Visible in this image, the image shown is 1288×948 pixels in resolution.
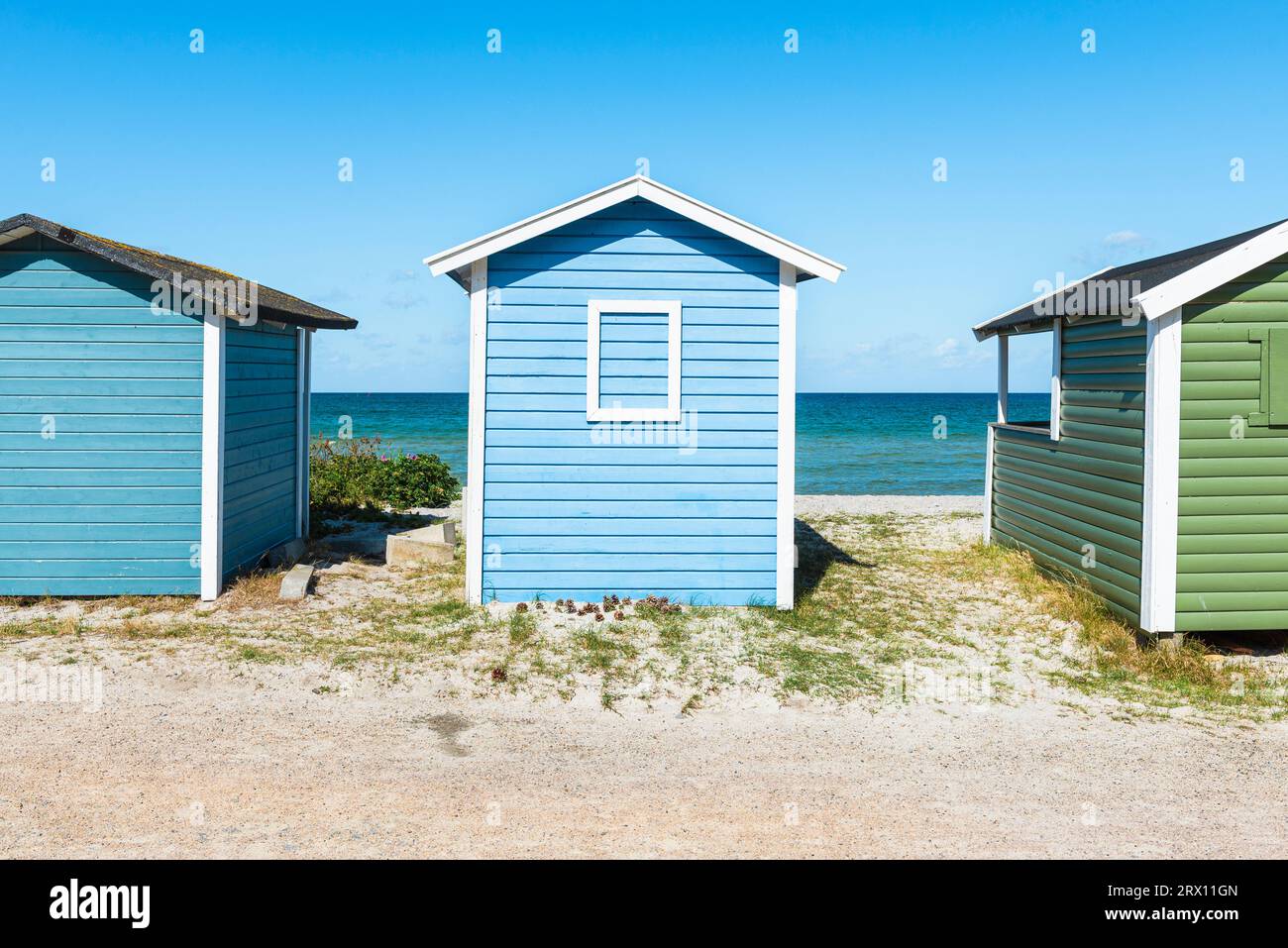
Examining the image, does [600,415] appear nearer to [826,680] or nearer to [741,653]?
[741,653]

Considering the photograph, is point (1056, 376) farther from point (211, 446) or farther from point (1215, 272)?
point (211, 446)

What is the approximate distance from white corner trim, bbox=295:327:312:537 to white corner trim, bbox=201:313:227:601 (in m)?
3.21

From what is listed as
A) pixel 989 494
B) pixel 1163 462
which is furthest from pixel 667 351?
pixel 989 494

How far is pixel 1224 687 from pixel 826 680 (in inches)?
136

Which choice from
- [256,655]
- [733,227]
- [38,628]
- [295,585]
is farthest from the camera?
[295,585]

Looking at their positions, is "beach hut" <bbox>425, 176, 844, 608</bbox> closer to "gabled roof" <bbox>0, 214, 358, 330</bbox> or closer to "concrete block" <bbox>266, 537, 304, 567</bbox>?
"gabled roof" <bbox>0, 214, 358, 330</bbox>

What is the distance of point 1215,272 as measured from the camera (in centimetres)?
880

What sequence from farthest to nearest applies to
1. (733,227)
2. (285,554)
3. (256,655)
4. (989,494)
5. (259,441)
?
(989,494) → (285,554) → (259,441) → (733,227) → (256,655)

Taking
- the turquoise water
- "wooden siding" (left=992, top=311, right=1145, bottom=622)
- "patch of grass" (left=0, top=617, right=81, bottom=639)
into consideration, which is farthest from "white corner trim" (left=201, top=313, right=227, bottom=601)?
the turquoise water

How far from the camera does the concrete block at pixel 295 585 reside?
10.9 metres

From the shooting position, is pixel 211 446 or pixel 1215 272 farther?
pixel 211 446

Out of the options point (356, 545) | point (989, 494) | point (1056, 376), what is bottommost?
point (356, 545)

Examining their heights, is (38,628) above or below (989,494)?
below

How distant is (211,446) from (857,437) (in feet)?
151
